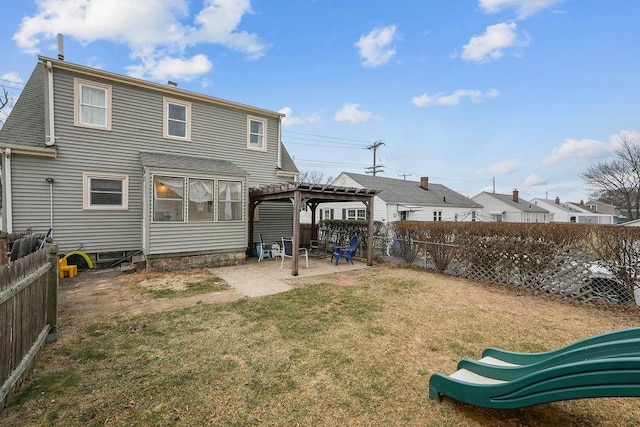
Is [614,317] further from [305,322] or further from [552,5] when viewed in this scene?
[552,5]

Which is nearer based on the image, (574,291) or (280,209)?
(574,291)

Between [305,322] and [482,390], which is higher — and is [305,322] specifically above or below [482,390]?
below

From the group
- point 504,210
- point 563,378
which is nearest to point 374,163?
A: point 504,210

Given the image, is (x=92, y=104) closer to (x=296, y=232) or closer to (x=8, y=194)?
(x=8, y=194)

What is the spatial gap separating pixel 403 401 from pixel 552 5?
11.5 meters

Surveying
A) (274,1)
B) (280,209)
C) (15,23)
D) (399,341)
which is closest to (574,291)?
(399,341)

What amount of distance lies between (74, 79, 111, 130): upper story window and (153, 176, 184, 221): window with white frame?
2.86m

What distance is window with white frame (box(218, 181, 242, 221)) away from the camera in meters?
9.74

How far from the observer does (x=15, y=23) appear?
33.9 ft

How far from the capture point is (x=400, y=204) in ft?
69.9

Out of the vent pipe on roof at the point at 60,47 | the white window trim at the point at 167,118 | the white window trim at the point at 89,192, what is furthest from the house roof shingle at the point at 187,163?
the vent pipe on roof at the point at 60,47

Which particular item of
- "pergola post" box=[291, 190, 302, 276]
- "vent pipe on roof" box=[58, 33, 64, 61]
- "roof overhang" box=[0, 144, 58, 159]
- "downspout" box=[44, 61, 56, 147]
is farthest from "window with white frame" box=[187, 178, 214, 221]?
"vent pipe on roof" box=[58, 33, 64, 61]

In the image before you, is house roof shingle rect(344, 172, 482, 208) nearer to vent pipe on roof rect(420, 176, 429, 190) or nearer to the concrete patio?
vent pipe on roof rect(420, 176, 429, 190)

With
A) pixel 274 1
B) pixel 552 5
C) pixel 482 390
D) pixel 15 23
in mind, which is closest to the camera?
pixel 482 390
